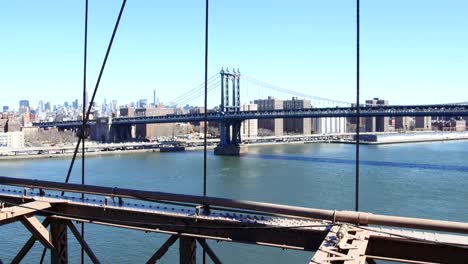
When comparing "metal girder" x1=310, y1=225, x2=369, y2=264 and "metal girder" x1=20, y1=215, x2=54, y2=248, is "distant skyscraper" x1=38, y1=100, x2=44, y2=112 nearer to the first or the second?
"metal girder" x1=20, y1=215, x2=54, y2=248

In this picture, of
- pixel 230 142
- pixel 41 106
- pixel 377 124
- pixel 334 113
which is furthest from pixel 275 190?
pixel 41 106

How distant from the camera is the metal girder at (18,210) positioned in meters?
1.36

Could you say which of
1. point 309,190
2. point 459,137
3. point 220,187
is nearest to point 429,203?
point 309,190

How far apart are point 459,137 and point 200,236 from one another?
37056 millimetres

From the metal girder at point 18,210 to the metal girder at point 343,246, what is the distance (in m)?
0.79

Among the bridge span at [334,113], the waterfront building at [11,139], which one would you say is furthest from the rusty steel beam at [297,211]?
the waterfront building at [11,139]

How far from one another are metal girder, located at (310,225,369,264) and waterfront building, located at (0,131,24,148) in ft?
82.7

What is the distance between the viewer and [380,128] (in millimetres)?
39844

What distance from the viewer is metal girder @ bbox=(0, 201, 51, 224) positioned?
1.36 m

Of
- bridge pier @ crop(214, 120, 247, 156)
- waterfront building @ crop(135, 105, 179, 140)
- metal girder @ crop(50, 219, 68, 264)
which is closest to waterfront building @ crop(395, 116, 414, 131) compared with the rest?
waterfront building @ crop(135, 105, 179, 140)

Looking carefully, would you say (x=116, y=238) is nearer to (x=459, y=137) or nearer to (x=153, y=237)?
(x=153, y=237)

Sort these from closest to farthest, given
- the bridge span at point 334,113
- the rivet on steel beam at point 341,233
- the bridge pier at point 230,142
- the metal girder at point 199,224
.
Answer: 1. the rivet on steel beam at point 341,233
2. the metal girder at point 199,224
3. the bridge span at point 334,113
4. the bridge pier at point 230,142

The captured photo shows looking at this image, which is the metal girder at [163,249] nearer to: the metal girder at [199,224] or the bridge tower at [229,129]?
the metal girder at [199,224]

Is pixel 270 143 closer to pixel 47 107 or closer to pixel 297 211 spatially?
pixel 297 211
